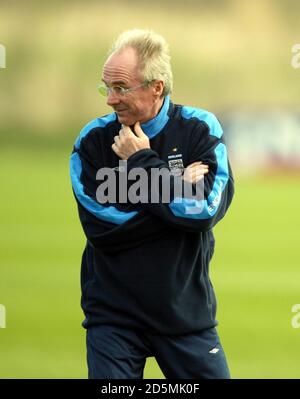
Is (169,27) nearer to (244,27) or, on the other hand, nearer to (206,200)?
(244,27)

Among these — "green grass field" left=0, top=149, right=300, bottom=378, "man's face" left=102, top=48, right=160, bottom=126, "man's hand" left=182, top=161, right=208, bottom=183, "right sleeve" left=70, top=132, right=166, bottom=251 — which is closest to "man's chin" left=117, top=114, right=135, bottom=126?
"man's face" left=102, top=48, right=160, bottom=126

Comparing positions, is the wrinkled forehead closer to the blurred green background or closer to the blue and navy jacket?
the blue and navy jacket

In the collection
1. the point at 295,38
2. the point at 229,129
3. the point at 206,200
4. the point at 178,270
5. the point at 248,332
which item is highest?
the point at 295,38

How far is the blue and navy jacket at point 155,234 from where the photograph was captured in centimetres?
308

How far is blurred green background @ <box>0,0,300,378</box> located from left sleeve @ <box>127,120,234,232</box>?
2.42 m

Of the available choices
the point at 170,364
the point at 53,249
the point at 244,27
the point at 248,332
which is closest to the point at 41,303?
the point at 248,332

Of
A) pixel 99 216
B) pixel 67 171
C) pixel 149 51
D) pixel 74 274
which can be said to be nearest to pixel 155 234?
pixel 99 216

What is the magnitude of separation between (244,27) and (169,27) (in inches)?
65.0

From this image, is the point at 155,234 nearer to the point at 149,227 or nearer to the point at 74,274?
the point at 149,227

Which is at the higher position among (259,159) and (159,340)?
(259,159)

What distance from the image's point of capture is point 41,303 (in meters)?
7.41

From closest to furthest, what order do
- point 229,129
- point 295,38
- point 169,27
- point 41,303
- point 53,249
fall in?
1. point 41,303
2. point 53,249
3. point 229,129
4. point 169,27
5. point 295,38

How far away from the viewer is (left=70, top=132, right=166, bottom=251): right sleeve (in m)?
3.07

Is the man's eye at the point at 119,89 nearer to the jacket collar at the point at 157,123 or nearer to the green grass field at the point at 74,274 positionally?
the jacket collar at the point at 157,123
